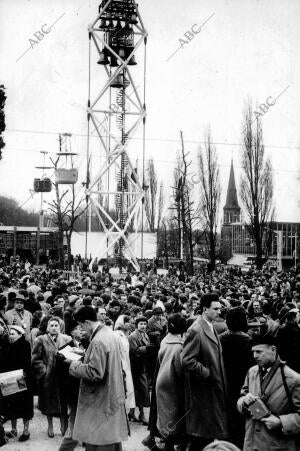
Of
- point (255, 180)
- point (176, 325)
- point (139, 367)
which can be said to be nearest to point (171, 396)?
point (176, 325)

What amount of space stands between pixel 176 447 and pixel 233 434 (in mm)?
1806

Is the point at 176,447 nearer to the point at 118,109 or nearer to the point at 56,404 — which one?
the point at 56,404

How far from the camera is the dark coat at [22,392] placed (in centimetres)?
803

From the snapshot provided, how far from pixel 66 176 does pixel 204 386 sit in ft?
118

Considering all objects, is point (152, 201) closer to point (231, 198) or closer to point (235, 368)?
point (235, 368)

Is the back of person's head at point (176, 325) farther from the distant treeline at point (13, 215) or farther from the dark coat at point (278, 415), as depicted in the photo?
the distant treeline at point (13, 215)

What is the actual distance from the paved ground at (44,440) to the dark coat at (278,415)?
346 cm

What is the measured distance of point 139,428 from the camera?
9.02 metres

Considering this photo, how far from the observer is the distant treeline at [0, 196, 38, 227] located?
116 m

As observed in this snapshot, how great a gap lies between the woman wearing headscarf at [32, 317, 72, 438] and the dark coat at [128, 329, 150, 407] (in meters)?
1.20

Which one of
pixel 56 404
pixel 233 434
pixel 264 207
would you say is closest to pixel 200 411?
pixel 233 434

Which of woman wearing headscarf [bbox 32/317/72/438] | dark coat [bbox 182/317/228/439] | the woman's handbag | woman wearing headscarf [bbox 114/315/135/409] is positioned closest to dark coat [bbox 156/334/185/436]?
dark coat [bbox 182/317/228/439]

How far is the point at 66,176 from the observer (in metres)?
41.4

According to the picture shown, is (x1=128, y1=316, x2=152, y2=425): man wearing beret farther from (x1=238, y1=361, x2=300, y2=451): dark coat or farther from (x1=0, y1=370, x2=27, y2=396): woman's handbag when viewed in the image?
(x1=238, y1=361, x2=300, y2=451): dark coat
